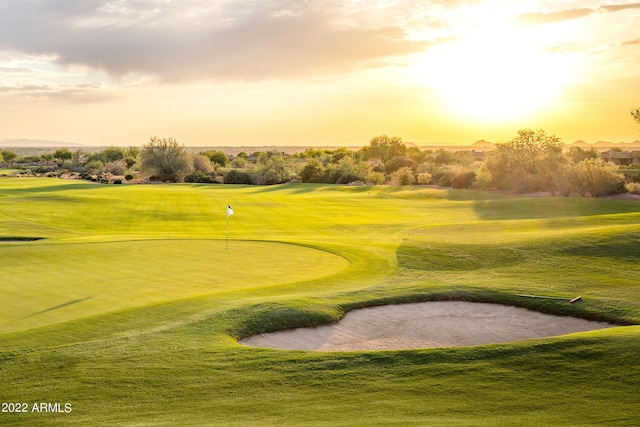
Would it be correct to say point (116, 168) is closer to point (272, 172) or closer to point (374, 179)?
point (272, 172)

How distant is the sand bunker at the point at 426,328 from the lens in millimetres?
11859

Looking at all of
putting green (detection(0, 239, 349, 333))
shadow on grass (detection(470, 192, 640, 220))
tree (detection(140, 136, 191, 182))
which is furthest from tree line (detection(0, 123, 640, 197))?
putting green (detection(0, 239, 349, 333))

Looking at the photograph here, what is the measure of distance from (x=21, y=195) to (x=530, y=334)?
3974 cm

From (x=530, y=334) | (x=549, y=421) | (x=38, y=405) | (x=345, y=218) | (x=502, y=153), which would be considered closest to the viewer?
(x=549, y=421)

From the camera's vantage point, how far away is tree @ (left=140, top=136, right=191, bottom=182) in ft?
266

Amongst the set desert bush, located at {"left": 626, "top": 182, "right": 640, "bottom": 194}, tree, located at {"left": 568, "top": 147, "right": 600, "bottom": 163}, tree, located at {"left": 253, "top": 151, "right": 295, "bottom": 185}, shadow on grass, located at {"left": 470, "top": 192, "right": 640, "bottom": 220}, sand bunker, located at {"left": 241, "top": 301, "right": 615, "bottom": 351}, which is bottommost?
sand bunker, located at {"left": 241, "top": 301, "right": 615, "bottom": 351}

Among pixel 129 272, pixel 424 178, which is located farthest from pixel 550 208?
pixel 129 272

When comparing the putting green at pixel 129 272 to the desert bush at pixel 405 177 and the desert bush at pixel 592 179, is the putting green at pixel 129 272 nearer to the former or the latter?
Answer: the desert bush at pixel 592 179

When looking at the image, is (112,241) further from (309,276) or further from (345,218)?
A: (345,218)

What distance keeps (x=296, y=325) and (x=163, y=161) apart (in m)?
71.9

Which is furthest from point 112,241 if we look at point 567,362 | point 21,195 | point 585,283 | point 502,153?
point 502,153

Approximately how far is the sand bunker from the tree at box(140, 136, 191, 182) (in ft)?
231

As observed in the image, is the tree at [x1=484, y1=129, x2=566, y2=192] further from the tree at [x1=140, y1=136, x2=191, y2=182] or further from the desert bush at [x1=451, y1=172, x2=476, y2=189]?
the tree at [x1=140, y1=136, x2=191, y2=182]

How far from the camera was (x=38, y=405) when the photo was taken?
823 cm
